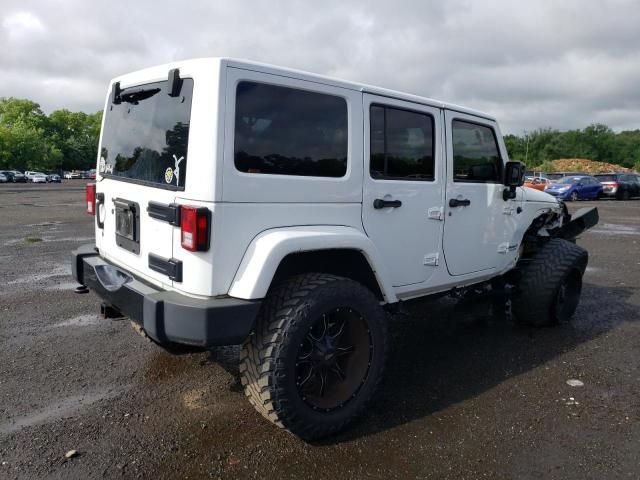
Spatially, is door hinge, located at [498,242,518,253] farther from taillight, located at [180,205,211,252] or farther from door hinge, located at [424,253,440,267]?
taillight, located at [180,205,211,252]

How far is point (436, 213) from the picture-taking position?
3811 mm

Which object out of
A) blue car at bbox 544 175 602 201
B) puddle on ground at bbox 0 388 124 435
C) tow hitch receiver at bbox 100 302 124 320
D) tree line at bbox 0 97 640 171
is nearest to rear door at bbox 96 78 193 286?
tow hitch receiver at bbox 100 302 124 320

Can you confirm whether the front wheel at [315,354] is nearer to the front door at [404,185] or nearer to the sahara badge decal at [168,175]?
the front door at [404,185]

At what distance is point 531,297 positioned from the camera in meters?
4.86

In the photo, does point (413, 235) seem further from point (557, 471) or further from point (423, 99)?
point (557, 471)

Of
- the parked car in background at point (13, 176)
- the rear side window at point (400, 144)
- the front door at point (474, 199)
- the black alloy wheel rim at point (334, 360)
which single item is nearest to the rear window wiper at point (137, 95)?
the rear side window at point (400, 144)

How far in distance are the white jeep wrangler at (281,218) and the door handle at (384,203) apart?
0.02 m

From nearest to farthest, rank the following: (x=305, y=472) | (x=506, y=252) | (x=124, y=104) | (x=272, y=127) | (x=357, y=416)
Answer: (x=305, y=472) < (x=272, y=127) < (x=357, y=416) < (x=124, y=104) < (x=506, y=252)

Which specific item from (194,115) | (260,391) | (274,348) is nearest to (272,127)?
(194,115)

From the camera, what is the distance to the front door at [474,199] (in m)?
3.98

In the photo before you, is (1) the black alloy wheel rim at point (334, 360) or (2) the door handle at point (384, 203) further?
(2) the door handle at point (384, 203)

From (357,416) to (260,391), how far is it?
0.73 metres

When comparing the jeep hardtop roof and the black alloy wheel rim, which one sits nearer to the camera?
the jeep hardtop roof

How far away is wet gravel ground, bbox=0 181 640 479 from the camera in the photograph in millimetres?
2801
